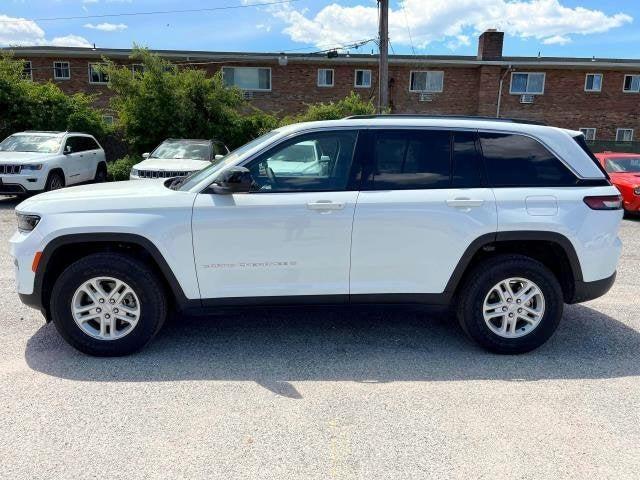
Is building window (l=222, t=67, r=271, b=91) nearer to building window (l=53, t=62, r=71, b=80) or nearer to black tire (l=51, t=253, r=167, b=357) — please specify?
building window (l=53, t=62, r=71, b=80)

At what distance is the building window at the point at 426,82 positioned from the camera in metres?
25.7

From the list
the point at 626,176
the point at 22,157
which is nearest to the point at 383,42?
the point at 626,176

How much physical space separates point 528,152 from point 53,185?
36.8 ft

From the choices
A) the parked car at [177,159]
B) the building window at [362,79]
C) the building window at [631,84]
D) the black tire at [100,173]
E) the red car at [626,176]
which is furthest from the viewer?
the building window at [631,84]

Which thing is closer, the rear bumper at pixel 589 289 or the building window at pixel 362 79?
the rear bumper at pixel 589 289

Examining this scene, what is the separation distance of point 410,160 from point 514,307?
143cm

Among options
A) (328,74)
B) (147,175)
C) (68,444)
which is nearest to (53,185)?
(147,175)

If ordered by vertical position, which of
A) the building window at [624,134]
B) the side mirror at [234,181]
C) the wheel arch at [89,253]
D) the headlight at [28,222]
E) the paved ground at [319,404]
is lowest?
the paved ground at [319,404]

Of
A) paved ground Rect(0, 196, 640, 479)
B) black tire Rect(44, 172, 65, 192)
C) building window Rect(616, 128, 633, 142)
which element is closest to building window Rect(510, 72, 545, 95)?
building window Rect(616, 128, 633, 142)

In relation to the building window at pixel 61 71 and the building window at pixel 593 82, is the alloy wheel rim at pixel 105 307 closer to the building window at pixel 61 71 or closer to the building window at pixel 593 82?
the building window at pixel 61 71

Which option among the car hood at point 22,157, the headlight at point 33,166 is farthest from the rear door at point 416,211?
the car hood at point 22,157

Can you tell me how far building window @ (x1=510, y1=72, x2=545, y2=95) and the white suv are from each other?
79.4 feet

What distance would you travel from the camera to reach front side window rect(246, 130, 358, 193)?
3.87 meters

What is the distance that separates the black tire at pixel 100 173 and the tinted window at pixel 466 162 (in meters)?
13.0
